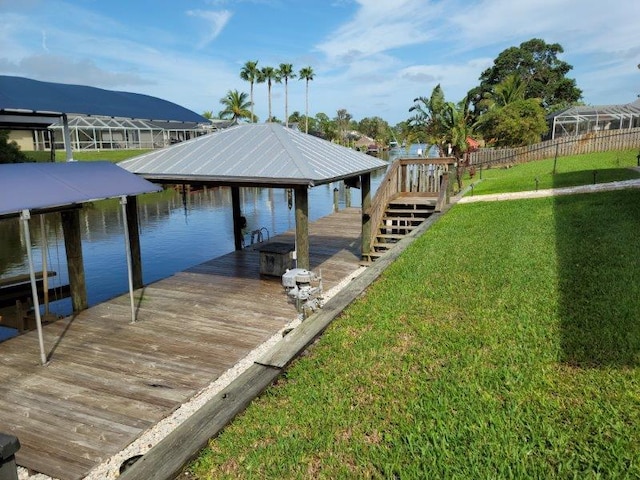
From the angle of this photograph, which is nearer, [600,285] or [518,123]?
[600,285]

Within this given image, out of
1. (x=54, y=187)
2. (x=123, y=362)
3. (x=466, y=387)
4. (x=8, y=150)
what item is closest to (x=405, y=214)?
(x=123, y=362)

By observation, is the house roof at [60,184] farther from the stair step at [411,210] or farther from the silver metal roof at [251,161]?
the stair step at [411,210]

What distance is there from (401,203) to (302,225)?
599cm

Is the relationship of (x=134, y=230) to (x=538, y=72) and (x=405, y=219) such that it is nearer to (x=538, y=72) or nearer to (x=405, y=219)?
(x=405, y=219)

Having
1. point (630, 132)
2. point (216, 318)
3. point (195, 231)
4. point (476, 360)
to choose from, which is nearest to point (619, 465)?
point (476, 360)

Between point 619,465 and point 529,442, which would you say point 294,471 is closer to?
point 529,442

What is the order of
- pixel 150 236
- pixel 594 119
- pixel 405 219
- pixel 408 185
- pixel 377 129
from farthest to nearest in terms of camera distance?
pixel 377 129 < pixel 594 119 < pixel 150 236 < pixel 408 185 < pixel 405 219

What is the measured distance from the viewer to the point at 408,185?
1597 centimetres

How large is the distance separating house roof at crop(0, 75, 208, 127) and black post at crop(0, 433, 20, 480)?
610 cm

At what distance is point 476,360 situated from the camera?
14.8 ft

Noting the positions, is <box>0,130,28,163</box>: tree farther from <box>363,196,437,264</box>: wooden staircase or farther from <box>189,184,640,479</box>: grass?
<box>189,184,640,479</box>: grass

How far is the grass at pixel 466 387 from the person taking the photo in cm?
321

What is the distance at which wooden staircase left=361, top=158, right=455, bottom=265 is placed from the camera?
1188 cm

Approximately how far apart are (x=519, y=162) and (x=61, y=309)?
1182 inches
